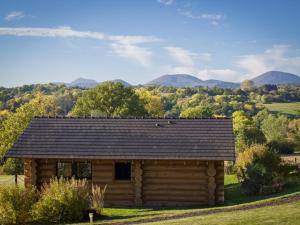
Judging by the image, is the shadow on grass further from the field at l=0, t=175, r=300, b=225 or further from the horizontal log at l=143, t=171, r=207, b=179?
the horizontal log at l=143, t=171, r=207, b=179

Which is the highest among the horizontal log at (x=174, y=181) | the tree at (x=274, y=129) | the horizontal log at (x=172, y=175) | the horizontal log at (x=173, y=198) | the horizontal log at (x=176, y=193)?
the tree at (x=274, y=129)

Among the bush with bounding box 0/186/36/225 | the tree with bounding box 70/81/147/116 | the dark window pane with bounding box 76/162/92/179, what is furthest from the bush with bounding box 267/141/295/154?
the bush with bounding box 0/186/36/225

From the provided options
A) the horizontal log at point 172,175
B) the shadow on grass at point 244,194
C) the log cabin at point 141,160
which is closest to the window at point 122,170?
the log cabin at point 141,160

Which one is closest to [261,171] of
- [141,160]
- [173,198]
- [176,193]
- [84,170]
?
[176,193]

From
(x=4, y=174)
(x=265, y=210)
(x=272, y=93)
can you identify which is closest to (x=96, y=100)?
(x=4, y=174)

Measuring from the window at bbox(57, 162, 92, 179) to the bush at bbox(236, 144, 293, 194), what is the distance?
837 cm

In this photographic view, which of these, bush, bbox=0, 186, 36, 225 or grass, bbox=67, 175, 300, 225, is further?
bush, bbox=0, 186, 36, 225

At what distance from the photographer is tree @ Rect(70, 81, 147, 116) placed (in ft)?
168

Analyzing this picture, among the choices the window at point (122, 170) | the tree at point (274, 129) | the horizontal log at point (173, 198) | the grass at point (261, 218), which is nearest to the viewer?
the grass at point (261, 218)

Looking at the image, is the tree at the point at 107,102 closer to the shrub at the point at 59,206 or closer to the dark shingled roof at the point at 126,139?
the dark shingled roof at the point at 126,139

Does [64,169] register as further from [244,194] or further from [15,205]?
[244,194]

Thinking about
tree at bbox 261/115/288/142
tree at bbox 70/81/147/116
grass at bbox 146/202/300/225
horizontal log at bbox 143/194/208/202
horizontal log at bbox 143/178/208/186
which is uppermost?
tree at bbox 70/81/147/116

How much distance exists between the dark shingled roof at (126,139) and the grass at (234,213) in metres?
2.54

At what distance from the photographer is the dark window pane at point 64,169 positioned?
24.2 metres
